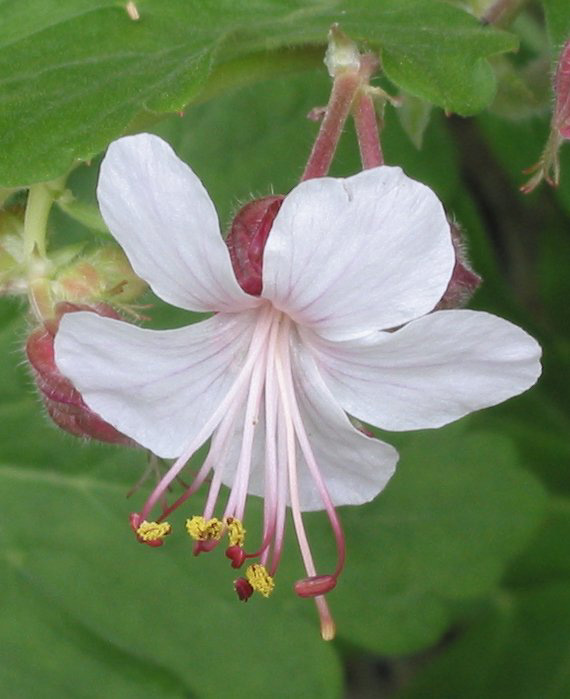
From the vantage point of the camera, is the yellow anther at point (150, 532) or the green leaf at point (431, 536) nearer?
the yellow anther at point (150, 532)

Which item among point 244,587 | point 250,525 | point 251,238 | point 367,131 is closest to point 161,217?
point 251,238

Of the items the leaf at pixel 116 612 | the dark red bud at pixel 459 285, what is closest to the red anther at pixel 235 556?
the dark red bud at pixel 459 285

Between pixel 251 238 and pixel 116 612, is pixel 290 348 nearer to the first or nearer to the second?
pixel 251 238

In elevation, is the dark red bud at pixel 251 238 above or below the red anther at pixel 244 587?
above

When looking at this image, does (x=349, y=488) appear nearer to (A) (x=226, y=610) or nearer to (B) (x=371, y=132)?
(B) (x=371, y=132)

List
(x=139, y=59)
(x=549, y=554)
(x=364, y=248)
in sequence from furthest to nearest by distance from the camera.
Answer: (x=549, y=554) < (x=139, y=59) < (x=364, y=248)

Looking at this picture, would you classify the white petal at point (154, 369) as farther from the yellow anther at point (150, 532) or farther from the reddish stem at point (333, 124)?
the reddish stem at point (333, 124)

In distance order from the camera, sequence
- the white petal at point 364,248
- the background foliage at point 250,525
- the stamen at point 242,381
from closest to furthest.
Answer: the white petal at point 364,248
the stamen at point 242,381
the background foliage at point 250,525

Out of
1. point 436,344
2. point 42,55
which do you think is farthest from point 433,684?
point 42,55
